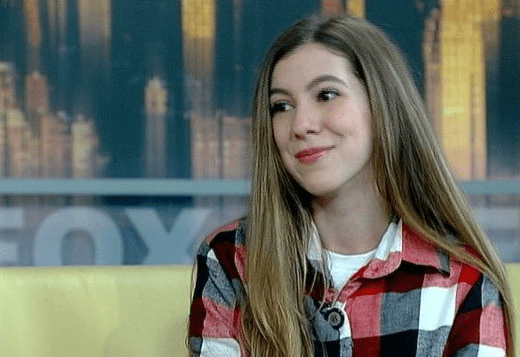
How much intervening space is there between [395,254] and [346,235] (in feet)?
0.26

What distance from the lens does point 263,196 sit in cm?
136

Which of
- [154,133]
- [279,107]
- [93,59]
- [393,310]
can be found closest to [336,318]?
[393,310]

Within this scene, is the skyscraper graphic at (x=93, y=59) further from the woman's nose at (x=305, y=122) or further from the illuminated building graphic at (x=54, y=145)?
the woman's nose at (x=305, y=122)

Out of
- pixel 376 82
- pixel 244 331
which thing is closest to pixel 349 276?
pixel 244 331

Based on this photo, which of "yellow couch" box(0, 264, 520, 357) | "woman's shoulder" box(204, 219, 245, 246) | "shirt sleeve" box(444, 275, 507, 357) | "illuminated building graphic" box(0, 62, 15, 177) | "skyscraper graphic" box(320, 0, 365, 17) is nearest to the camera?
"shirt sleeve" box(444, 275, 507, 357)

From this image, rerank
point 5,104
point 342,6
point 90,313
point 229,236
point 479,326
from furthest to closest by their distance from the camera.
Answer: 1. point 342,6
2. point 5,104
3. point 90,313
4. point 229,236
5. point 479,326

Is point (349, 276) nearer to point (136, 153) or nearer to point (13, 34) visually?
point (136, 153)

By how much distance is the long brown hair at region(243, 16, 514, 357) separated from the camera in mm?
1315

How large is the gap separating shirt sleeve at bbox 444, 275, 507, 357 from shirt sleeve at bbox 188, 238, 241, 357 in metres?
0.30

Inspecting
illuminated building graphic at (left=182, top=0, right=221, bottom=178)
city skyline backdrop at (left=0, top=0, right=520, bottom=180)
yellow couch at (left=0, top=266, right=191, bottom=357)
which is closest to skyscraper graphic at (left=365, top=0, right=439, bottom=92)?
city skyline backdrop at (left=0, top=0, right=520, bottom=180)

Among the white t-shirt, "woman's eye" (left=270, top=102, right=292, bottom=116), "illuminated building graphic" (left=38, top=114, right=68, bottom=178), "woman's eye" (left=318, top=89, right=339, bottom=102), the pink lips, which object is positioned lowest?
the white t-shirt

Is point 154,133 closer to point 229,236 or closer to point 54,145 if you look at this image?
point 54,145

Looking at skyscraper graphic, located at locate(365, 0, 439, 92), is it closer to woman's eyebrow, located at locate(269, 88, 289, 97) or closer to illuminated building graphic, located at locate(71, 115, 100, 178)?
illuminated building graphic, located at locate(71, 115, 100, 178)

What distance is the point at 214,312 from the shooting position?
4.38 ft
